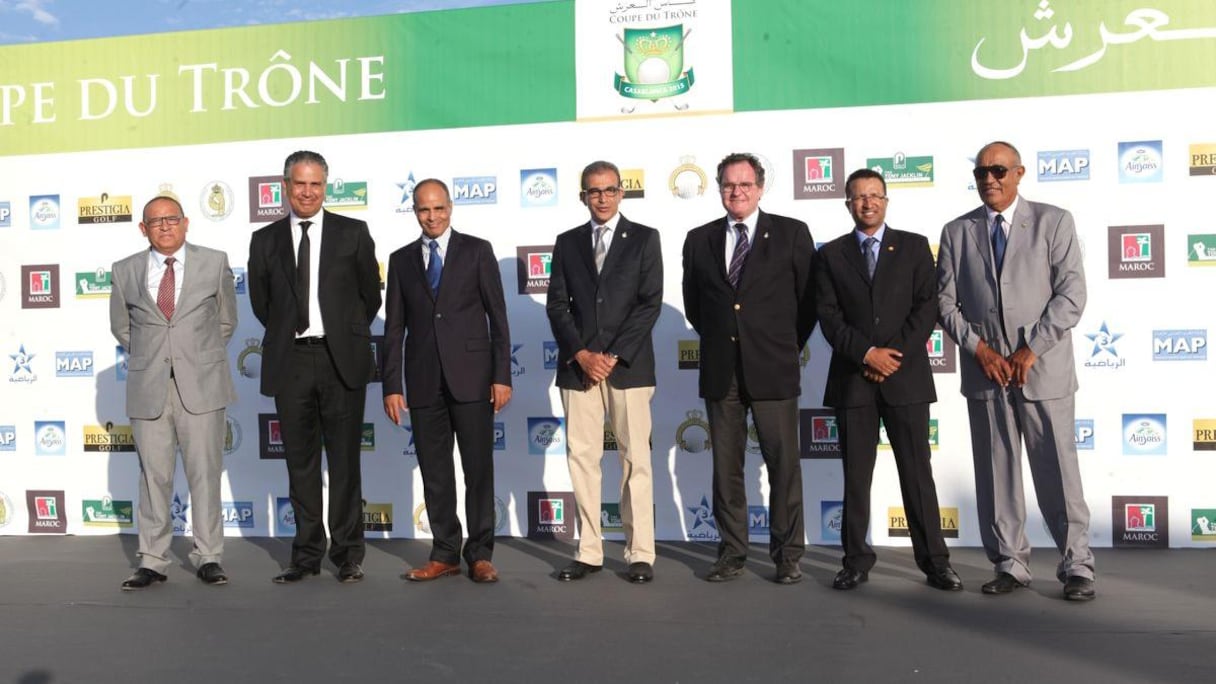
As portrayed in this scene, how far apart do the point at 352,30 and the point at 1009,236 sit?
363 centimetres

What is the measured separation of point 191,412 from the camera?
4289mm

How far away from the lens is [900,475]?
12.9ft

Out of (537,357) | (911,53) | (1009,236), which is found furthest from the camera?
(537,357)

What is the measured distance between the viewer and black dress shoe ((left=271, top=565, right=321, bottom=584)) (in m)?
4.24

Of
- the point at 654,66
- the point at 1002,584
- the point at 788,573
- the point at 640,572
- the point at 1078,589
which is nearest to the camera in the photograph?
the point at 1078,589

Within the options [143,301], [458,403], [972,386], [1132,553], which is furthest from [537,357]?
[1132,553]

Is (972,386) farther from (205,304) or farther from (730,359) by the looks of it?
(205,304)

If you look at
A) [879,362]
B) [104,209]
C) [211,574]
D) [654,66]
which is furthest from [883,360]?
[104,209]

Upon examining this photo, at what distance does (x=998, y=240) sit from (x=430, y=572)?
2.72 metres

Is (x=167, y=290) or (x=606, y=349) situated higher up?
(x=167, y=290)

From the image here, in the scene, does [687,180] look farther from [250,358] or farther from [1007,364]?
[250,358]

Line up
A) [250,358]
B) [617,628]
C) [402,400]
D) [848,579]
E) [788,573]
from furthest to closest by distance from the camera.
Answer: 1. [250,358]
2. [402,400]
3. [788,573]
4. [848,579]
5. [617,628]

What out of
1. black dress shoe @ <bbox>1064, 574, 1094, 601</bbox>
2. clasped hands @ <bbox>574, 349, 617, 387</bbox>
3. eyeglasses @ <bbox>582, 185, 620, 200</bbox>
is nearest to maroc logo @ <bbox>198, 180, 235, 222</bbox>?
eyeglasses @ <bbox>582, 185, 620, 200</bbox>

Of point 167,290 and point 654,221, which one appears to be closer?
point 167,290
